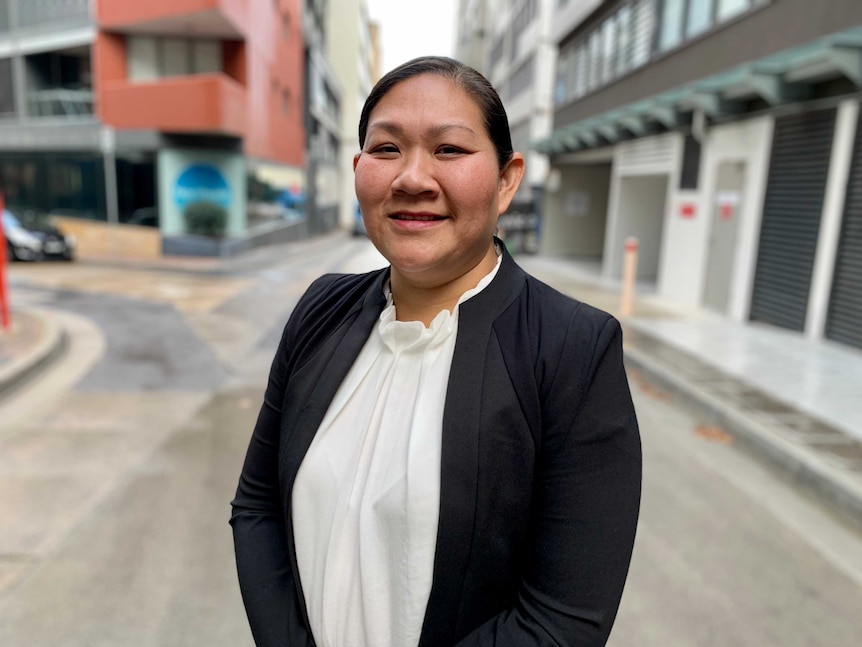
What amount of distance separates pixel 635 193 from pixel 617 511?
17.5 m

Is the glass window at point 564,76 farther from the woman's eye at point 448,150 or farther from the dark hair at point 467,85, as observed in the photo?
the woman's eye at point 448,150

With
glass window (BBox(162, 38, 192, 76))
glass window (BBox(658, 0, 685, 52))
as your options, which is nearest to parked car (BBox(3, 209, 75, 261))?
glass window (BBox(162, 38, 192, 76))

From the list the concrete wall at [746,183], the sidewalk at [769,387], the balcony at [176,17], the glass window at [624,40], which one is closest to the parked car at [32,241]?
the balcony at [176,17]

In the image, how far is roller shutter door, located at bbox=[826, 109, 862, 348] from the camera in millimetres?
8664

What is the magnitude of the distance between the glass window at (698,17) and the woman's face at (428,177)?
1328cm

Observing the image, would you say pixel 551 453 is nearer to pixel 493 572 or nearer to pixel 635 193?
pixel 493 572

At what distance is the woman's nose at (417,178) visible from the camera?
3.98ft

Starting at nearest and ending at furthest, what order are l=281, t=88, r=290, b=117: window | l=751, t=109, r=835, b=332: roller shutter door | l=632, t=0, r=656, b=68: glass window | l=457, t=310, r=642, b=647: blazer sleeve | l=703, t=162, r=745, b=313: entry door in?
l=457, t=310, r=642, b=647: blazer sleeve
l=751, t=109, r=835, b=332: roller shutter door
l=703, t=162, r=745, b=313: entry door
l=632, t=0, r=656, b=68: glass window
l=281, t=88, r=290, b=117: window

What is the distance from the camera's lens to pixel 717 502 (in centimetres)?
448

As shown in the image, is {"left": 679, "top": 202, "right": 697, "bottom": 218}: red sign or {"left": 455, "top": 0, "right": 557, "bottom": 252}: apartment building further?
{"left": 455, "top": 0, "right": 557, "bottom": 252}: apartment building

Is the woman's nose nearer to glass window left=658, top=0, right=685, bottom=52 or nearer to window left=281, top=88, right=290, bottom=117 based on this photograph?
glass window left=658, top=0, right=685, bottom=52

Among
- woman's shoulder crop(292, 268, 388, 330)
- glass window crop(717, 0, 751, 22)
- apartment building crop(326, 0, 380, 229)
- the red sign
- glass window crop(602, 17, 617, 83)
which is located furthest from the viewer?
apartment building crop(326, 0, 380, 229)

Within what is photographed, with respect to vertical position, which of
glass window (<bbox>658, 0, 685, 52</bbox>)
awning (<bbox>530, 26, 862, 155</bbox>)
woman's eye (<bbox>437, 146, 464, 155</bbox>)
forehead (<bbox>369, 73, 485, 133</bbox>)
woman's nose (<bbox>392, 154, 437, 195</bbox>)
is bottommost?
woman's nose (<bbox>392, 154, 437, 195</bbox>)

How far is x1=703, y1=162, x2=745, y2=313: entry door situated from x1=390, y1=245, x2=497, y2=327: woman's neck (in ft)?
37.7
